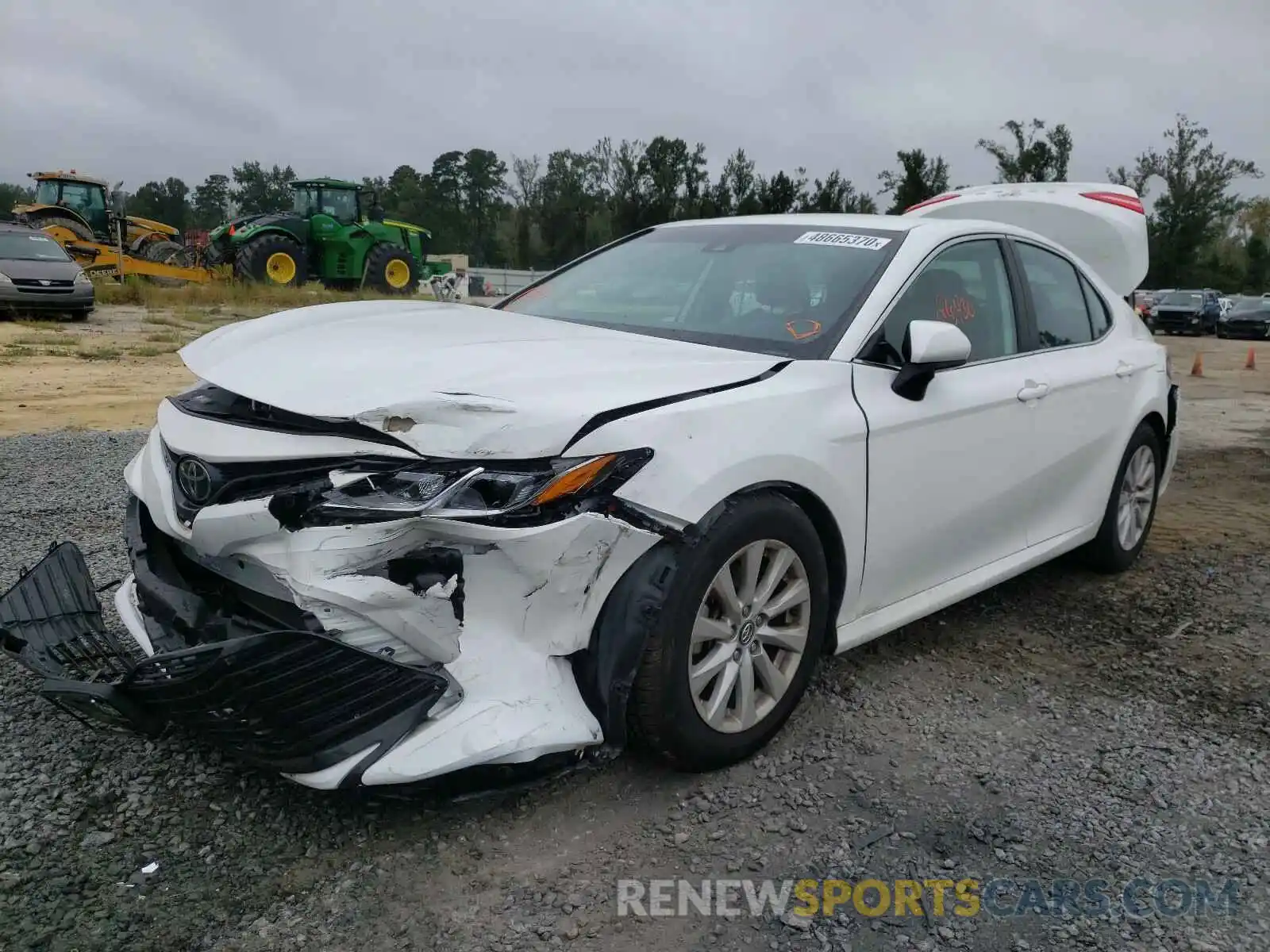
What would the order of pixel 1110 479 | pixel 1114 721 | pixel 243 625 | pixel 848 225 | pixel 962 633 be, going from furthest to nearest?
pixel 1110 479 → pixel 962 633 → pixel 848 225 → pixel 1114 721 → pixel 243 625

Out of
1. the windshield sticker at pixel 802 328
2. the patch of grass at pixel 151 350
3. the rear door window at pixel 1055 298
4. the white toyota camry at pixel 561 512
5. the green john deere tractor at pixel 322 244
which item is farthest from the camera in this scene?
the green john deere tractor at pixel 322 244

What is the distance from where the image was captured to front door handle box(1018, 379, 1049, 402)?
3727mm

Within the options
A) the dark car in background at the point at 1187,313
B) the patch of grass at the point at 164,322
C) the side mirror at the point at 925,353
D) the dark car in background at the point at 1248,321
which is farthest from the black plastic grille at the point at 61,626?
the dark car in background at the point at 1248,321

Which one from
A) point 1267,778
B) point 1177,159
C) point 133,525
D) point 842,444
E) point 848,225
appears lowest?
point 1267,778

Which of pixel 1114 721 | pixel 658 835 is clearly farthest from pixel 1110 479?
pixel 658 835

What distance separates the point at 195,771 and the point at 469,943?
1.02 m

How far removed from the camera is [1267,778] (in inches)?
118

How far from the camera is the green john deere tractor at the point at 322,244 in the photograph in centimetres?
2200

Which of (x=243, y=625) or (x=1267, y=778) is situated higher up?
(x=243, y=625)

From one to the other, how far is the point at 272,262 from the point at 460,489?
21.5 metres

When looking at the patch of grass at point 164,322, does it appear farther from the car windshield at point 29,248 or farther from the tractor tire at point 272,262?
the tractor tire at point 272,262

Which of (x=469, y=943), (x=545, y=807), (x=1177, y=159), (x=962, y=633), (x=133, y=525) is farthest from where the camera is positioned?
(x=1177, y=159)

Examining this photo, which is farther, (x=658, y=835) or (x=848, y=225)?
(x=848, y=225)

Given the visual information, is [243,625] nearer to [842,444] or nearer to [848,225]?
[842,444]
